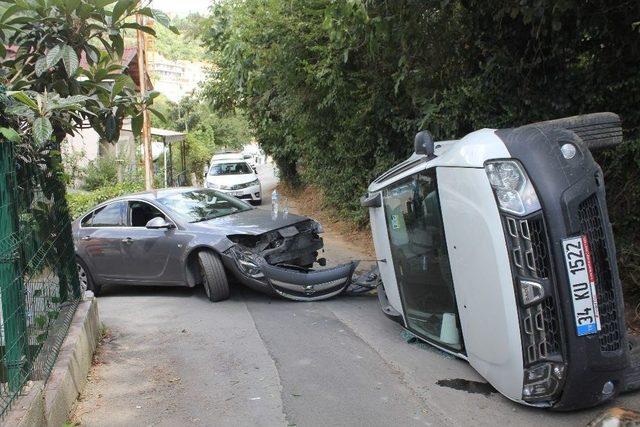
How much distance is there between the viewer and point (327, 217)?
15.5 meters

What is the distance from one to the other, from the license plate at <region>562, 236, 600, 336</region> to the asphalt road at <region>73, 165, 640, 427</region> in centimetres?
73

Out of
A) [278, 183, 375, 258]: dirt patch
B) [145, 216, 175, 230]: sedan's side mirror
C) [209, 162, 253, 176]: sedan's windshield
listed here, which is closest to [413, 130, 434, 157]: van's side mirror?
[145, 216, 175, 230]: sedan's side mirror

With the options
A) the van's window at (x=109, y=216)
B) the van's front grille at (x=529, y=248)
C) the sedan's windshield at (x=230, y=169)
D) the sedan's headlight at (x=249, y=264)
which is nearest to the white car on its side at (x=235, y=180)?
the sedan's windshield at (x=230, y=169)

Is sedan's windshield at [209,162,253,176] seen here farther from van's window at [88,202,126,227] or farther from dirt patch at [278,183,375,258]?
van's window at [88,202,126,227]

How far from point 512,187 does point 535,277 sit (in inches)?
23.5

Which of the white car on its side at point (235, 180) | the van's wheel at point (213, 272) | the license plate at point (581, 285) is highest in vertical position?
the white car on its side at point (235, 180)

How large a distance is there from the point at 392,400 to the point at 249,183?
1714 centimetres

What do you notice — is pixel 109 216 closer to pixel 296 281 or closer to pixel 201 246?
pixel 201 246

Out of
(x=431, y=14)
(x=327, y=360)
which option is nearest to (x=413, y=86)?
(x=431, y=14)

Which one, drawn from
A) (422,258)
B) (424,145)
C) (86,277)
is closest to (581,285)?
(422,258)

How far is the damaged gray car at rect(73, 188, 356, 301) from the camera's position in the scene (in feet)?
24.3

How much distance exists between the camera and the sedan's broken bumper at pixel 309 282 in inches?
288

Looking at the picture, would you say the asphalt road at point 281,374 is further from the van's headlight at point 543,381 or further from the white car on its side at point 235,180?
the white car on its side at point 235,180

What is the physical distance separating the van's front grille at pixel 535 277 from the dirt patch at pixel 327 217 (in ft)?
23.5
